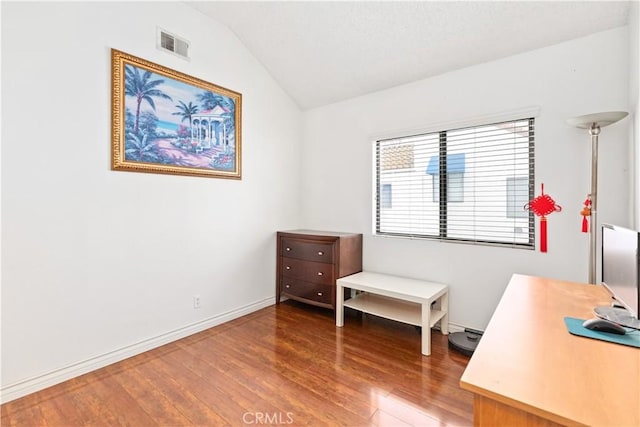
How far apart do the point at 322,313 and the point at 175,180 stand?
2.06 m

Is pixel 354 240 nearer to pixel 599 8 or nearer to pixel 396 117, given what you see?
pixel 396 117

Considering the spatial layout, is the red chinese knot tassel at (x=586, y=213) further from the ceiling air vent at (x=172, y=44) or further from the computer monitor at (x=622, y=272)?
the ceiling air vent at (x=172, y=44)

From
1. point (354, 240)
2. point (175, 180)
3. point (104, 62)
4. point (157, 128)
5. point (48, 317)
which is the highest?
point (104, 62)

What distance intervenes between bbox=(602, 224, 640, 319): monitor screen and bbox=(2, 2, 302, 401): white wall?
2.90m

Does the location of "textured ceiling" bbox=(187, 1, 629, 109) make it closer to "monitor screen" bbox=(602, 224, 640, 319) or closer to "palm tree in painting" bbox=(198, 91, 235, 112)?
"palm tree in painting" bbox=(198, 91, 235, 112)

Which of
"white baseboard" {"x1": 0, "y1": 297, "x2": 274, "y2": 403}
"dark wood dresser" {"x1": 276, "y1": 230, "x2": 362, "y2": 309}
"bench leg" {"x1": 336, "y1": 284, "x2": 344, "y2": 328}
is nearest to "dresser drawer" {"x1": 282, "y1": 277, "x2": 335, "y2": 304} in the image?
"dark wood dresser" {"x1": 276, "y1": 230, "x2": 362, "y2": 309}

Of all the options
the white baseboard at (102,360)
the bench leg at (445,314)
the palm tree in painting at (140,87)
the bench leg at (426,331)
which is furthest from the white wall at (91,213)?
the bench leg at (445,314)

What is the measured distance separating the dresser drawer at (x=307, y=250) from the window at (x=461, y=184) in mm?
677

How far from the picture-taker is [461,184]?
2.83 meters

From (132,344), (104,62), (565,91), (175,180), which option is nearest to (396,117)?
(565,91)

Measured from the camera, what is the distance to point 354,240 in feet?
10.8

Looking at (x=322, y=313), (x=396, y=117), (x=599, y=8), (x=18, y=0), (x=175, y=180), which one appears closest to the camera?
(x=18, y=0)

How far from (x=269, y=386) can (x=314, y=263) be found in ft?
4.74

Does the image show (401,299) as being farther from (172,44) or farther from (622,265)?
(172,44)
